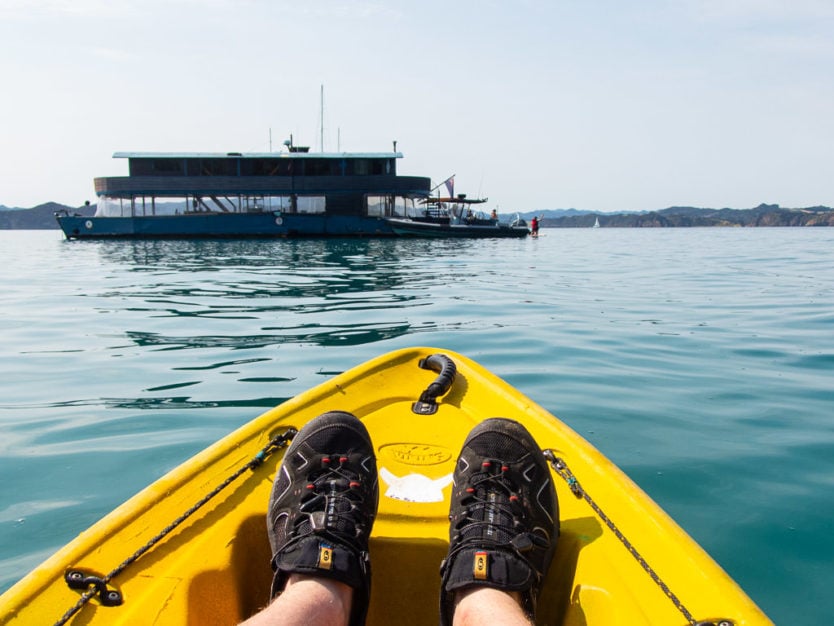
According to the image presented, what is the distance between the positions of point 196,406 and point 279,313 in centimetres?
426

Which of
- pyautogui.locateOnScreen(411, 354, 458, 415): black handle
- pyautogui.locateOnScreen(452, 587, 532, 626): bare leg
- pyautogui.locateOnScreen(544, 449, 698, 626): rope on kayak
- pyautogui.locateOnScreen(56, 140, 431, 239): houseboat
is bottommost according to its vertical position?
pyautogui.locateOnScreen(452, 587, 532, 626): bare leg

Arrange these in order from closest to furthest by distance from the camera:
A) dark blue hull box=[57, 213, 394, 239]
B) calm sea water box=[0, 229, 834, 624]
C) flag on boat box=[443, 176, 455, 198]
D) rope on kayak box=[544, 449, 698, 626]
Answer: rope on kayak box=[544, 449, 698, 626]
calm sea water box=[0, 229, 834, 624]
dark blue hull box=[57, 213, 394, 239]
flag on boat box=[443, 176, 455, 198]

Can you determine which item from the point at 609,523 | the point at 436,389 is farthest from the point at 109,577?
the point at 436,389

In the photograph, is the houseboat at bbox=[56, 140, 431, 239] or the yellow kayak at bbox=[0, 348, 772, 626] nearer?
the yellow kayak at bbox=[0, 348, 772, 626]

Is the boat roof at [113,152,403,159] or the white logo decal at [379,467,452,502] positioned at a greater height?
the boat roof at [113,152,403,159]

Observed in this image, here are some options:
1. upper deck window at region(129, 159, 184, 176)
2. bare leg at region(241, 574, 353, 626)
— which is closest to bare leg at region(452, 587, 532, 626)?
bare leg at region(241, 574, 353, 626)

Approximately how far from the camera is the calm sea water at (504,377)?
9.84 feet

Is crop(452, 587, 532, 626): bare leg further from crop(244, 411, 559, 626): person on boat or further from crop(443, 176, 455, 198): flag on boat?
crop(443, 176, 455, 198): flag on boat

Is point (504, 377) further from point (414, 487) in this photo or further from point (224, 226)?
point (224, 226)

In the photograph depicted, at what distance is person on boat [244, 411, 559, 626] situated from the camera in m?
1.64

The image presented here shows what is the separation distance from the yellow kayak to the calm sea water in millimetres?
921

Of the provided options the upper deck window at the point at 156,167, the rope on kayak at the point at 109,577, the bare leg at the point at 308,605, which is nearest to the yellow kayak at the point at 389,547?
the rope on kayak at the point at 109,577

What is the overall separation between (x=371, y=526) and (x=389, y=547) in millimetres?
135

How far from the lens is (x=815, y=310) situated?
884 centimetres
